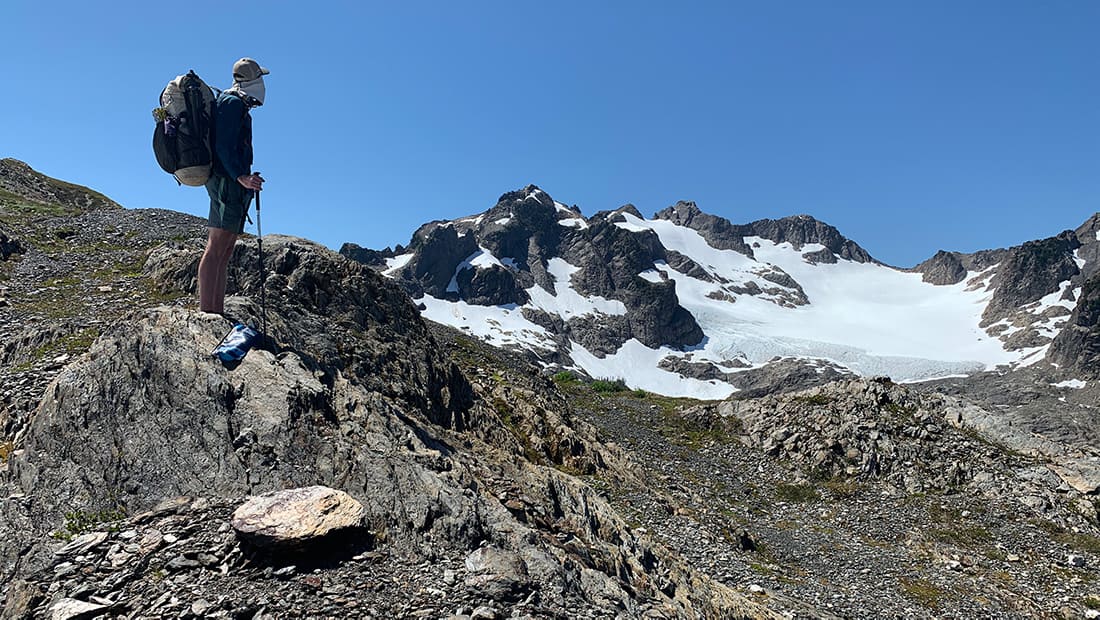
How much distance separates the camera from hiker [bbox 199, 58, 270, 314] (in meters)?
10.4

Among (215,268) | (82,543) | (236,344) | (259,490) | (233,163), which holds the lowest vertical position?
(82,543)

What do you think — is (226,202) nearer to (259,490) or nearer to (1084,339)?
(259,490)

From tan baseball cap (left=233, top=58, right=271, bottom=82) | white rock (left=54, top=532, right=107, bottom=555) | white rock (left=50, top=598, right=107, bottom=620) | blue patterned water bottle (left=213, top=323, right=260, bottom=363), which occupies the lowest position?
white rock (left=50, top=598, right=107, bottom=620)

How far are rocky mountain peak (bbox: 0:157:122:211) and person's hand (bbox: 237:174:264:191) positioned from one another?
38548 mm

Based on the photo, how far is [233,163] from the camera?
34.3ft

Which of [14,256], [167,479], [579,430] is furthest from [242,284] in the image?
[579,430]

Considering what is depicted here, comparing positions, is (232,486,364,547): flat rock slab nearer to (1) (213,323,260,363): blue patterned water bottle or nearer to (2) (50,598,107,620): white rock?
(2) (50,598,107,620): white rock

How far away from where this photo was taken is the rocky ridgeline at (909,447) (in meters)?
27.9

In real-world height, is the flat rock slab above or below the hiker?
below

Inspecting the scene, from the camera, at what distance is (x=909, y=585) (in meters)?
19.5

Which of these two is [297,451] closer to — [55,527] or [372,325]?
[55,527]

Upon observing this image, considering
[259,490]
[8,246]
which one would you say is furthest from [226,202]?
[8,246]

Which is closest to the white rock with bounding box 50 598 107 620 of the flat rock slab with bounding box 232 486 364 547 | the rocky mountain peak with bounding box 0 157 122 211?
the flat rock slab with bounding box 232 486 364 547

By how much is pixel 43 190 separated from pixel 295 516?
52096 millimetres
